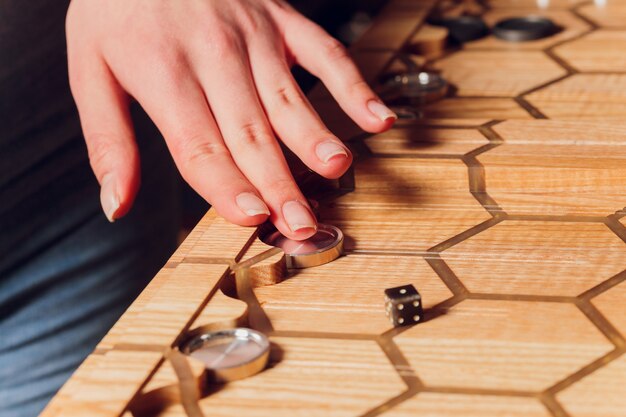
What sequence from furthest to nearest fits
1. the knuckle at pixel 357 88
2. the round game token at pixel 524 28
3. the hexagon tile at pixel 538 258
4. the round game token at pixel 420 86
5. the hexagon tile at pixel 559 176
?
the round game token at pixel 524 28 → the round game token at pixel 420 86 → the knuckle at pixel 357 88 → the hexagon tile at pixel 559 176 → the hexagon tile at pixel 538 258

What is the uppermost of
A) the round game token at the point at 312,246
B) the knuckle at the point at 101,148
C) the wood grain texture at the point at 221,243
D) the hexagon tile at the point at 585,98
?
the knuckle at the point at 101,148

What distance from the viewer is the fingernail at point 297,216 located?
2.03ft

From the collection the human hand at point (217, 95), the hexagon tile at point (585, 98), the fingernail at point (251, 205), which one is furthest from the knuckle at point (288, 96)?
the hexagon tile at point (585, 98)

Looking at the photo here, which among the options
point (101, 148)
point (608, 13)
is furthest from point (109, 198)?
point (608, 13)

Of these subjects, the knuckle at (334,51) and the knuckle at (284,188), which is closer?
the knuckle at (284,188)

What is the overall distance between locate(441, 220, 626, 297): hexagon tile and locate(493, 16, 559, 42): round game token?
0.47 m

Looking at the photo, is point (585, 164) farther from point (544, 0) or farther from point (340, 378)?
point (544, 0)

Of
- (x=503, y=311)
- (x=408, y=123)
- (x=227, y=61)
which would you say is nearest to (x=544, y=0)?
(x=408, y=123)

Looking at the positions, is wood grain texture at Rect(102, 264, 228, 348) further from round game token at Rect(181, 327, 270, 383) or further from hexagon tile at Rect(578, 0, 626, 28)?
hexagon tile at Rect(578, 0, 626, 28)

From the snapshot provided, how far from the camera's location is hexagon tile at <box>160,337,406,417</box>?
1.53 feet

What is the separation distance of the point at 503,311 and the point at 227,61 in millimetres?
336

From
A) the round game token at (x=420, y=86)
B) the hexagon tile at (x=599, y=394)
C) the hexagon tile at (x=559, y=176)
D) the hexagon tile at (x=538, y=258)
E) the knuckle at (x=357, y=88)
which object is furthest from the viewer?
the round game token at (x=420, y=86)

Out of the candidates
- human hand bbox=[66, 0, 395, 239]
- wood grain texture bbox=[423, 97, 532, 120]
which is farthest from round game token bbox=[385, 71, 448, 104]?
human hand bbox=[66, 0, 395, 239]

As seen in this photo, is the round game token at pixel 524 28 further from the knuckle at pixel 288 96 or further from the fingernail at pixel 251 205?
the fingernail at pixel 251 205
